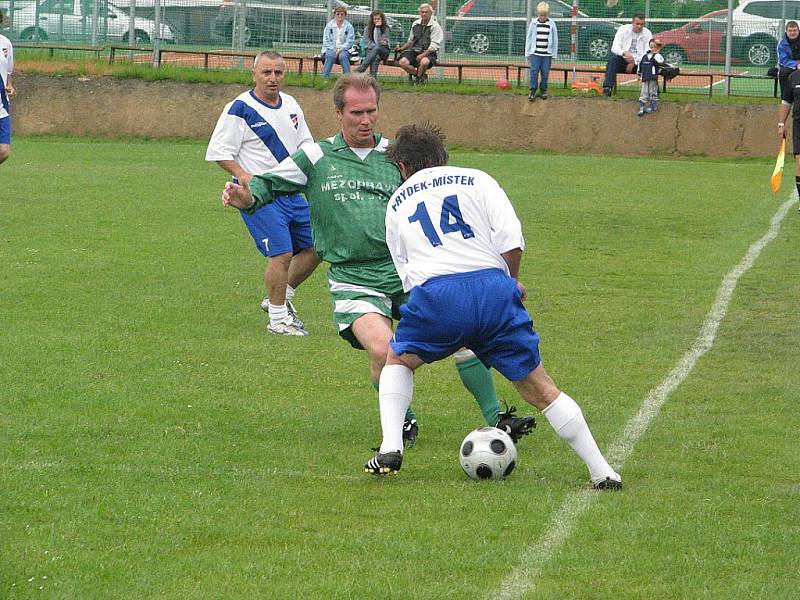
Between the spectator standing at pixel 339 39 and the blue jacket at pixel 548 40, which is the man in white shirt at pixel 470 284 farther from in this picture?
the spectator standing at pixel 339 39

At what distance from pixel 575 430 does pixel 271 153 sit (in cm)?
505

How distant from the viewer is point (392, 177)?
7023 mm

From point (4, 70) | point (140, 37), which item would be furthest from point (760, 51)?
point (4, 70)

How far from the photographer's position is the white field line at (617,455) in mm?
4871

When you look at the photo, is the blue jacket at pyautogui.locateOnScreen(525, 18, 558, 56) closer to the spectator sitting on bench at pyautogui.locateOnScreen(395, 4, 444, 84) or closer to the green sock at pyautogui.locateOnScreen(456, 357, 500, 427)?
the spectator sitting on bench at pyautogui.locateOnScreen(395, 4, 444, 84)

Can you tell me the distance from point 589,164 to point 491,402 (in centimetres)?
1613

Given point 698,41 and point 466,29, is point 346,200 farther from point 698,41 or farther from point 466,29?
point 698,41

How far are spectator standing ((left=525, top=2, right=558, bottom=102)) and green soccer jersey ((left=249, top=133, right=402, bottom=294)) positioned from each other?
1839 cm

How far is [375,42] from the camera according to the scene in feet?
84.1

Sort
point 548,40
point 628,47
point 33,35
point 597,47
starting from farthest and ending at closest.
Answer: point 33,35, point 597,47, point 628,47, point 548,40

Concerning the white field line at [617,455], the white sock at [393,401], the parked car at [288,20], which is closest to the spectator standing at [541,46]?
the parked car at [288,20]

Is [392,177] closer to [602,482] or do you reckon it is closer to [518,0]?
[602,482]

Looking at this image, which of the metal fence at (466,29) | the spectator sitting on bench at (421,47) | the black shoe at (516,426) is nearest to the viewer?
the black shoe at (516,426)

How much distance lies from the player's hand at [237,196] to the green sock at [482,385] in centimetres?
138
